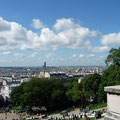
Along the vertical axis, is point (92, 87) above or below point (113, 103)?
below

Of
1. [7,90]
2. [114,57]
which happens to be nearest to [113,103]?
[114,57]

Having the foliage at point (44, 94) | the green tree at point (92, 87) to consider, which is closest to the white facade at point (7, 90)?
the foliage at point (44, 94)

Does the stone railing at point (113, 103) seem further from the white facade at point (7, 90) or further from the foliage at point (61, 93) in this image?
the white facade at point (7, 90)

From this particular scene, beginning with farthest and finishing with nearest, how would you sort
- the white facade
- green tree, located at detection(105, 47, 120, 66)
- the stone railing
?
the white facade
green tree, located at detection(105, 47, 120, 66)
the stone railing

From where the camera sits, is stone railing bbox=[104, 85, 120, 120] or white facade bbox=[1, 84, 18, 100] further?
white facade bbox=[1, 84, 18, 100]

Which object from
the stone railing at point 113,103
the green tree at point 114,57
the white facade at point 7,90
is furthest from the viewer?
the white facade at point 7,90

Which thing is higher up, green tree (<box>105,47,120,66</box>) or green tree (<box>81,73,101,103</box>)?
green tree (<box>105,47,120,66</box>)

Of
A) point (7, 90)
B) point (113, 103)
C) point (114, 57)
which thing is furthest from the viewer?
point (7, 90)

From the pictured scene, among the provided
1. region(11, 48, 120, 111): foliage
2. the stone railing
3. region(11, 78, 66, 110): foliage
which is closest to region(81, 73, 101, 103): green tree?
region(11, 48, 120, 111): foliage

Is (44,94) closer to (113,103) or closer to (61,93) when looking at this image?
(61,93)

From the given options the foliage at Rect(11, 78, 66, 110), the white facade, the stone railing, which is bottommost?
the white facade

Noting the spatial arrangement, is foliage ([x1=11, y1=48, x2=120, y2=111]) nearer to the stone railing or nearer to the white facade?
the stone railing

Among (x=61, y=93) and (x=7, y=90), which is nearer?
(x=61, y=93)
